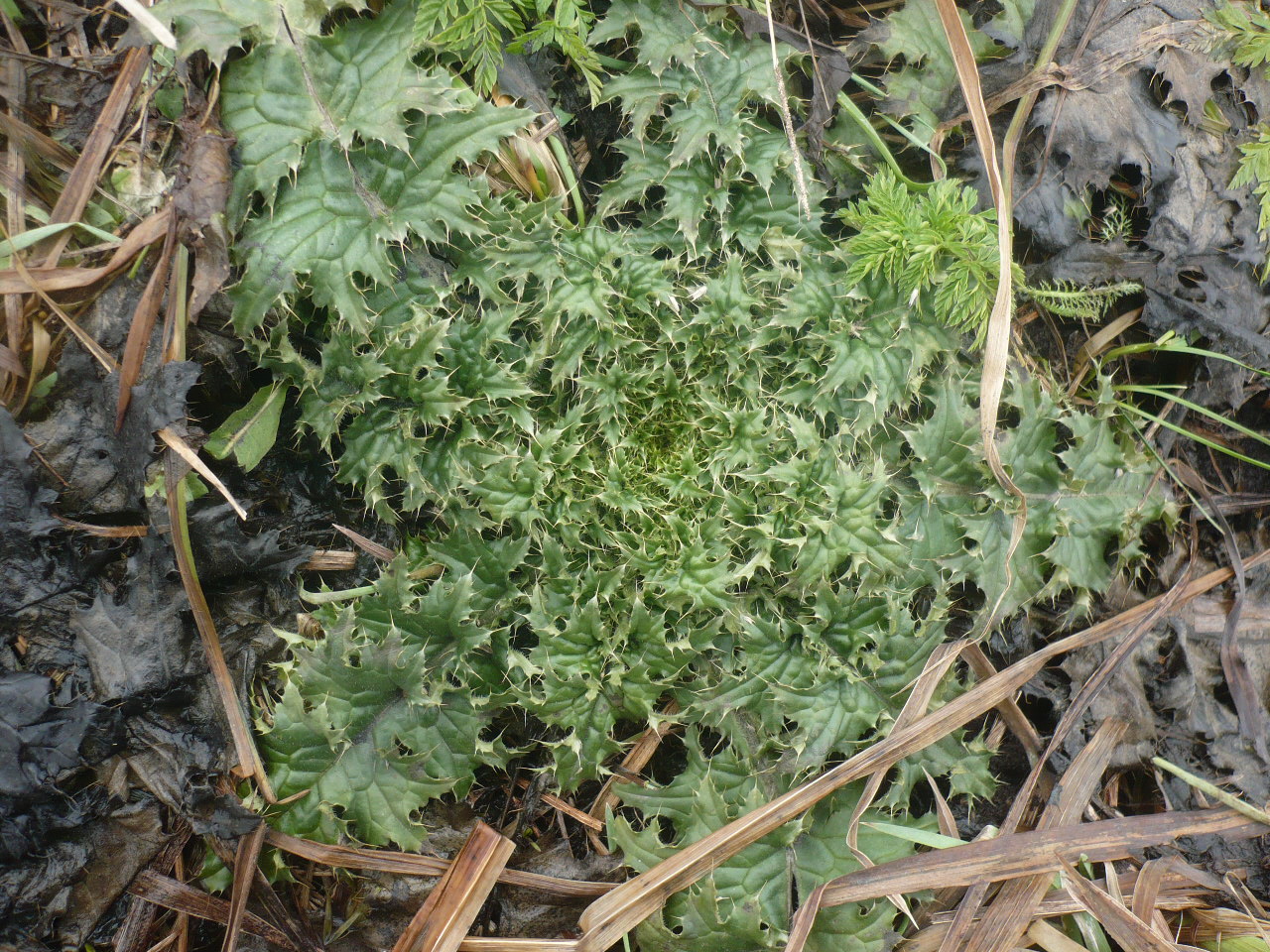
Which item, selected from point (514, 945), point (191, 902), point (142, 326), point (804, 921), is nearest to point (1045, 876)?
point (804, 921)

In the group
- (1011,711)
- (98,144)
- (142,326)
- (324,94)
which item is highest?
(324,94)

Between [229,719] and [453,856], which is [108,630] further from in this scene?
[453,856]

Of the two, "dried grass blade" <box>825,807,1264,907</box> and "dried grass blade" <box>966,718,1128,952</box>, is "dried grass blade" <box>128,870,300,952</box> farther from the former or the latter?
"dried grass blade" <box>966,718,1128,952</box>

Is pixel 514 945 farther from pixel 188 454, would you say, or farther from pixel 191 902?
pixel 188 454

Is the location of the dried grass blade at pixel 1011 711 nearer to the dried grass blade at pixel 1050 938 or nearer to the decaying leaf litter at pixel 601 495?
the decaying leaf litter at pixel 601 495

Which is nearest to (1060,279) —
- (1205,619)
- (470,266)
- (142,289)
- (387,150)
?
(1205,619)

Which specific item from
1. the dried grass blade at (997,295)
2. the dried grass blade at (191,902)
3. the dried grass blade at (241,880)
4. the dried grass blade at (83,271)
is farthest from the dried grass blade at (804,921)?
the dried grass blade at (83,271)

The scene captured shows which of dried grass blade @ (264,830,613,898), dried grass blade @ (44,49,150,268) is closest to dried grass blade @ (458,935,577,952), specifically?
dried grass blade @ (264,830,613,898)
